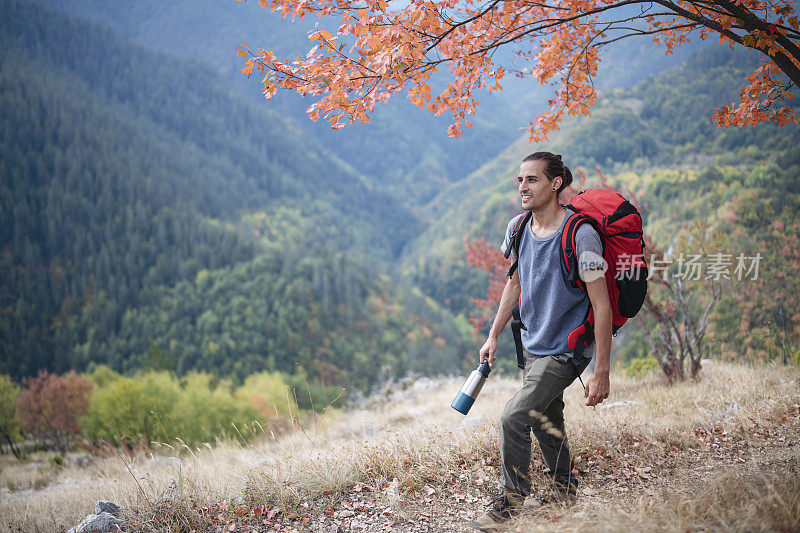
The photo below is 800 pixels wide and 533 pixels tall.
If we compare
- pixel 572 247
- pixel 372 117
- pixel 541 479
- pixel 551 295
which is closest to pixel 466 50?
pixel 572 247

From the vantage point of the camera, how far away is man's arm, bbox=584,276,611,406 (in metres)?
2.00

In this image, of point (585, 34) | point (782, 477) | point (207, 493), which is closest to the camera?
point (782, 477)

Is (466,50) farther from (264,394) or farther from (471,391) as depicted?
(264,394)

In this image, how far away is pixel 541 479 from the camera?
9.32 ft

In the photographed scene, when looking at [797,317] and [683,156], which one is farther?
[683,156]

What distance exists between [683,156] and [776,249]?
47658 mm

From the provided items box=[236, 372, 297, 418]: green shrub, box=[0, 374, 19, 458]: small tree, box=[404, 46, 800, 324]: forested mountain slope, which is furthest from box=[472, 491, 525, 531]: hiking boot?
box=[404, 46, 800, 324]: forested mountain slope

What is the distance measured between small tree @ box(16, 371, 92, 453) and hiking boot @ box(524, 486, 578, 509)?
140 feet

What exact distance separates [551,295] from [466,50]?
2.25 meters

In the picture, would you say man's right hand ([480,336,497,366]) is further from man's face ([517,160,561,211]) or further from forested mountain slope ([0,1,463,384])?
forested mountain slope ([0,1,463,384])

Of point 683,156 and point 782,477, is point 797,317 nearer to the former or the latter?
point 782,477

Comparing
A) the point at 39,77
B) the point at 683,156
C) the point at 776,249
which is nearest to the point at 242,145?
the point at 39,77

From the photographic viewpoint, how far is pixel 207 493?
3.10m

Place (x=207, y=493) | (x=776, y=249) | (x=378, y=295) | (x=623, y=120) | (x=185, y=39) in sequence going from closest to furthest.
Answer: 1. (x=207, y=493)
2. (x=776, y=249)
3. (x=378, y=295)
4. (x=623, y=120)
5. (x=185, y=39)
